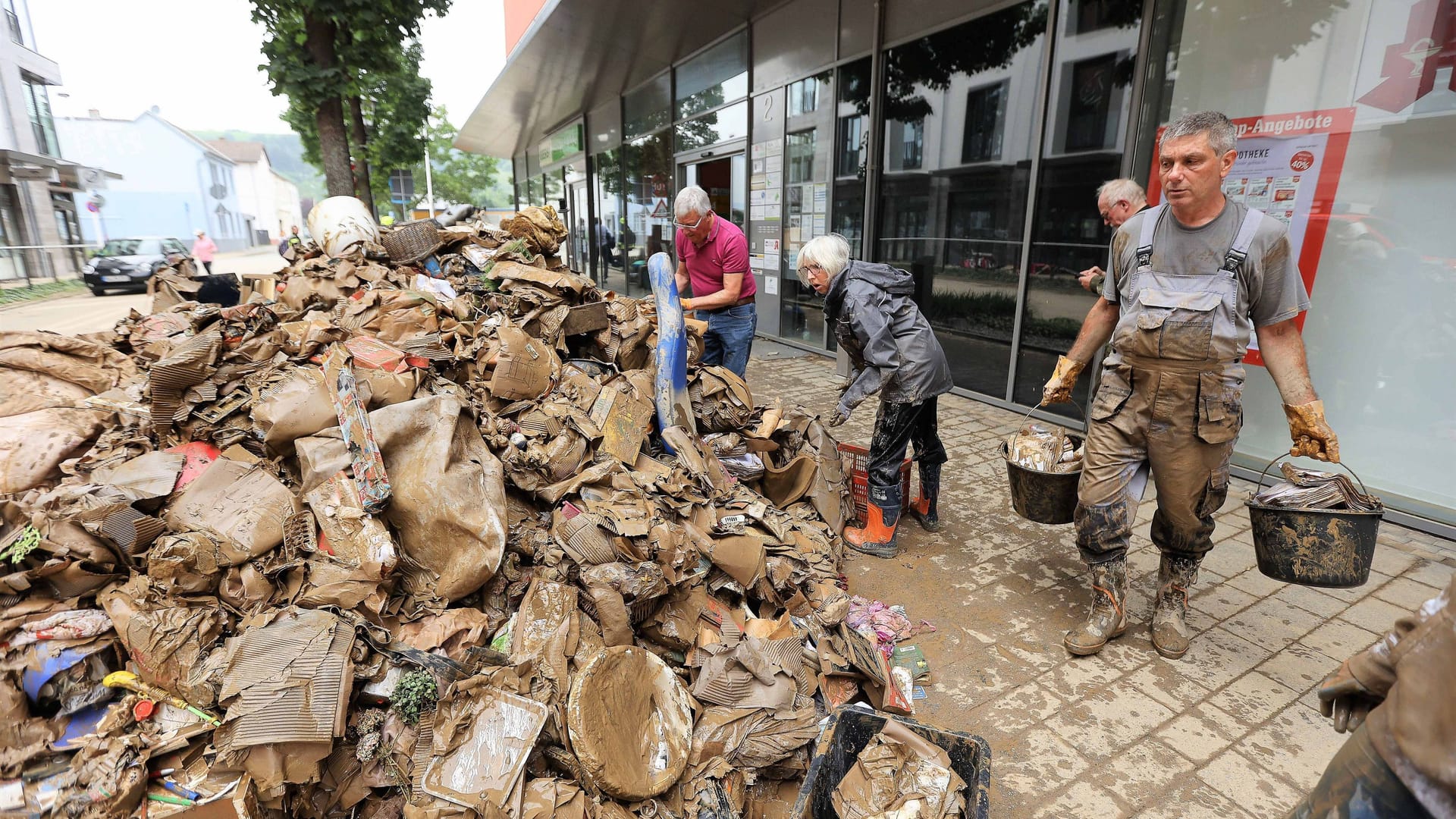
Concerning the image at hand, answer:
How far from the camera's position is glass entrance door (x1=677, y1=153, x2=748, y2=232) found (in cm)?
1001

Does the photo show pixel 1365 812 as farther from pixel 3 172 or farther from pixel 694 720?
pixel 3 172

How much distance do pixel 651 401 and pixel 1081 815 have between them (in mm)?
2604

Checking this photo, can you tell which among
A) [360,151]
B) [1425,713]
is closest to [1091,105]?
[1425,713]

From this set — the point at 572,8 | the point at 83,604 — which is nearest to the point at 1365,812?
the point at 83,604

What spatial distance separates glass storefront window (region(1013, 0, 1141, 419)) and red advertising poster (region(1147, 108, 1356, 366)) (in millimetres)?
888

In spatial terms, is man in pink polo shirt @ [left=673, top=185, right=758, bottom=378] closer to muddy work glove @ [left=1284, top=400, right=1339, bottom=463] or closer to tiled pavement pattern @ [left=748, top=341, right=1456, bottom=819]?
tiled pavement pattern @ [left=748, top=341, right=1456, bottom=819]

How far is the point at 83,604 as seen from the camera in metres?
2.39

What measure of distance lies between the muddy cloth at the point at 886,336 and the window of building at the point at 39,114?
38.8 metres

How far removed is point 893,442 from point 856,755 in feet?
6.60

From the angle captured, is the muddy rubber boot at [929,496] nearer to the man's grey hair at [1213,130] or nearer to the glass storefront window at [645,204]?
the man's grey hair at [1213,130]

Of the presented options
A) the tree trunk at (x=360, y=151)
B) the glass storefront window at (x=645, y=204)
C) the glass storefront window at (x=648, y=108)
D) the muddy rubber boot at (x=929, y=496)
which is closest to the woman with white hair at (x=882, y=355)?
the muddy rubber boot at (x=929, y=496)

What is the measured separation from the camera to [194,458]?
2873 millimetres

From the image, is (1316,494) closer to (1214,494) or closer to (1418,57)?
(1214,494)

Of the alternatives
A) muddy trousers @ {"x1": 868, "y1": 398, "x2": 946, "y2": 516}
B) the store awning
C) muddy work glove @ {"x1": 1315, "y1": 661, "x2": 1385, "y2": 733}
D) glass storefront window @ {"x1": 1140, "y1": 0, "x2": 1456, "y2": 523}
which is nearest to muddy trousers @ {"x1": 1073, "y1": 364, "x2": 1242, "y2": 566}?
muddy trousers @ {"x1": 868, "y1": 398, "x2": 946, "y2": 516}
